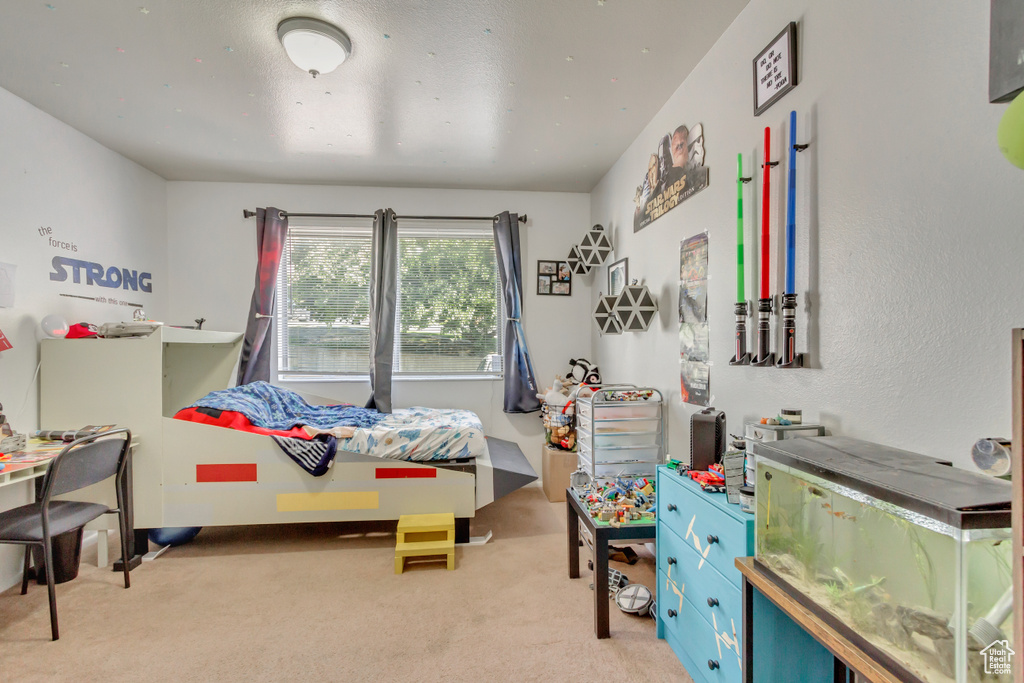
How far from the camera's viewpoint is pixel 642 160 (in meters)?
2.92

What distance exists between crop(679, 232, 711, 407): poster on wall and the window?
6.33 feet

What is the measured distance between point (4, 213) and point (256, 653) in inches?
98.1

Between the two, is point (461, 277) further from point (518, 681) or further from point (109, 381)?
point (518, 681)

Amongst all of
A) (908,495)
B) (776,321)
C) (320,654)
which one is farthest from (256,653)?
(776,321)

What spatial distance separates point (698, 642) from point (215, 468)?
250 centimetres

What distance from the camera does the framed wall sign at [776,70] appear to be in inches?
61.3

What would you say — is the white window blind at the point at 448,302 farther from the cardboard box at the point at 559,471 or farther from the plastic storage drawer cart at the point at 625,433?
the plastic storage drawer cart at the point at 625,433

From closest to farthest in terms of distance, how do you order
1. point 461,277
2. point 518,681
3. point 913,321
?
point 913,321 < point 518,681 < point 461,277

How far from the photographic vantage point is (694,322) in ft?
7.39

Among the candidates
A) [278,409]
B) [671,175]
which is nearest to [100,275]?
[278,409]

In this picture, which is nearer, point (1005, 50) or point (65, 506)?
point (1005, 50)

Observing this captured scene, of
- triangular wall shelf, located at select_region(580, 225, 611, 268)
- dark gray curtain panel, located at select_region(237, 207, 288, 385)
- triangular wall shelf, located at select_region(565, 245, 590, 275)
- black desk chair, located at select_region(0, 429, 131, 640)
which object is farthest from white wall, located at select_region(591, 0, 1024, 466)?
dark gray curtain panel, located at select_region(237, 207, 288, 385)

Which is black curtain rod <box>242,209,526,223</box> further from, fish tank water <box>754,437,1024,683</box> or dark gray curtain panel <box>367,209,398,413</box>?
fish tank water <box>754,437,1024,683</box>

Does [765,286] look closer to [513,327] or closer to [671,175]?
[671,175]
